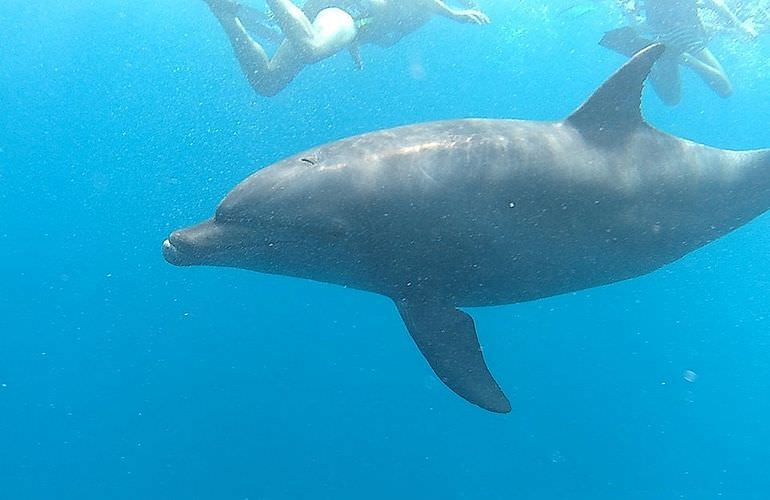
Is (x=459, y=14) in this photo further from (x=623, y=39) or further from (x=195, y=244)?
(x=195, y=244)

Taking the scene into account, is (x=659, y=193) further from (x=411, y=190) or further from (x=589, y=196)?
(x=411, y=190)

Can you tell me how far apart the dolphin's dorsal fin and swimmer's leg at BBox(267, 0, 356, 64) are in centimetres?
939

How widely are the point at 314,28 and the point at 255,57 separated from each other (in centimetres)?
160

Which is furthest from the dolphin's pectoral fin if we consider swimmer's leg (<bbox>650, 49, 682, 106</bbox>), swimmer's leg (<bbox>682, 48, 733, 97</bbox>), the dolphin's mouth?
swimmer's leg (<bbox>682, 48, 733, 97</bbox>)

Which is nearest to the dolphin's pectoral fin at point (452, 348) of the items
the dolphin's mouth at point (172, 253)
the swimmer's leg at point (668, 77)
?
the dolphin's mouth at point (172, 253)

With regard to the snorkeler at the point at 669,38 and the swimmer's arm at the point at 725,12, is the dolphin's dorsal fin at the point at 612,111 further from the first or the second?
the swimmer's arm at the point at 725,12

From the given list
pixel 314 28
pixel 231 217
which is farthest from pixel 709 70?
pixel 231 217

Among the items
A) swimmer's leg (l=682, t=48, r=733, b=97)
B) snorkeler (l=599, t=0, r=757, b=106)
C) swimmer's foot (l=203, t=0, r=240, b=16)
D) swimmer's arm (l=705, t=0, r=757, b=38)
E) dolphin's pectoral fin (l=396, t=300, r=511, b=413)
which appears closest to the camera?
dolphin's pectoral fin (l=396, t=300, r=511, b=413)

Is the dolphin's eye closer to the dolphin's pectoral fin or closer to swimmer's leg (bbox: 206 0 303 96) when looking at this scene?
the dolphin's pectoral fin

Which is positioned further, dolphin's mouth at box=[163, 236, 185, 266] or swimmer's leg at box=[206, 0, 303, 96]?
swimmer's leg at box=[206, 0, 303, 96]

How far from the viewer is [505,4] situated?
39312mm

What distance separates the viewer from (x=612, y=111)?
6.80m

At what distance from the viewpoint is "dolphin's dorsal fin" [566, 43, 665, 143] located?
664cm

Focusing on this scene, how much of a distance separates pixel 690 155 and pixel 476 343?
10.5 ft
